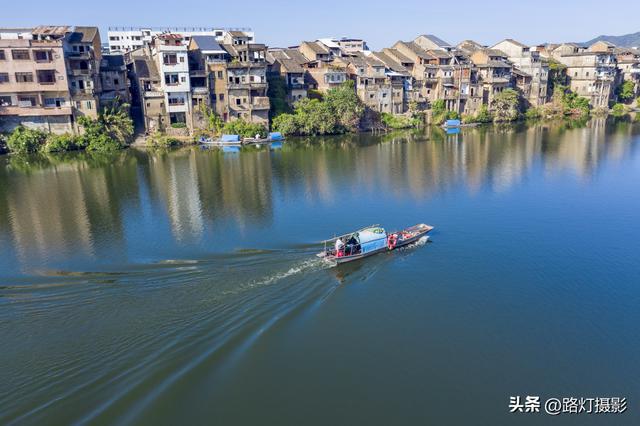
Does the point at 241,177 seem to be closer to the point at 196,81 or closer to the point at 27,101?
the point at 196,81

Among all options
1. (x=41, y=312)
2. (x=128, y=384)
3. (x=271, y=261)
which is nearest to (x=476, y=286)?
(x=271, y=261)

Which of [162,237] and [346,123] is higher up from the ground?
[346,123]

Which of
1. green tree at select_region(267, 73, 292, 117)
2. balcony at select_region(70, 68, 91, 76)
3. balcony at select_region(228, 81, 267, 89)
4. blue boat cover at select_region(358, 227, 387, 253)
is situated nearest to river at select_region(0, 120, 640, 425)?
blue boat cover at select_region(358, 227, 387, 253)

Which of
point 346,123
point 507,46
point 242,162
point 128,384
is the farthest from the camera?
point 507,46

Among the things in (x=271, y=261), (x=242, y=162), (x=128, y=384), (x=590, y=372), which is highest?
(x=242, y=162)

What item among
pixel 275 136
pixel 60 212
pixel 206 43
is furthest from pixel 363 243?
pixel 206 43

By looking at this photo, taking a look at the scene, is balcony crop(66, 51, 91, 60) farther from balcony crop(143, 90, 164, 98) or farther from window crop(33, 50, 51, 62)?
balcony crop(143, 90, 164, 98)

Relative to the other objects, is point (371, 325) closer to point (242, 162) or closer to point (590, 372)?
point (590, 372)
